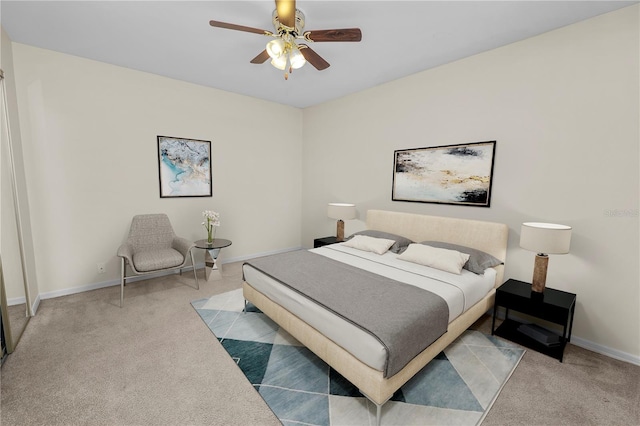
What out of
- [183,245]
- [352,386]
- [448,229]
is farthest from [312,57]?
[183,245]

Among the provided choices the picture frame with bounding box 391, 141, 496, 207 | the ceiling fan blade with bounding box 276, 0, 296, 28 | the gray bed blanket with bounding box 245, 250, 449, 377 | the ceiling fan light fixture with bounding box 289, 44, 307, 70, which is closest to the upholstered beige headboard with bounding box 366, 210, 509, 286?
the picture frame with bounding box 391, 141, 496, 207

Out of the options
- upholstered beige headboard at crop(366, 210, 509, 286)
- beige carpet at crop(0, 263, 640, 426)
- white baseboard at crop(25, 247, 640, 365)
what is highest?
upholstered beige headboard at crop(366, 210, 509, 286)

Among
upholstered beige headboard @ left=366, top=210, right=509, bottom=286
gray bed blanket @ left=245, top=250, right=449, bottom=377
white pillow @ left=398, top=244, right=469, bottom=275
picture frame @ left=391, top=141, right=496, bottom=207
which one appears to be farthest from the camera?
picture frame @ left=391, top=141, right=496, bottom=207

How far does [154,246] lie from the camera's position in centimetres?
371

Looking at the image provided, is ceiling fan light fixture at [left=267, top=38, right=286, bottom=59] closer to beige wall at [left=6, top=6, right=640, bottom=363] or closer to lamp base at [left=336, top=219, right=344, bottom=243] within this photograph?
beige wall at [left=6, top=6, right=640, bottom=363]

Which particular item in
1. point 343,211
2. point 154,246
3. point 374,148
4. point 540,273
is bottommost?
point 154,246

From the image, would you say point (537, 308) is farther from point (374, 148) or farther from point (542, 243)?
point (374, 148)

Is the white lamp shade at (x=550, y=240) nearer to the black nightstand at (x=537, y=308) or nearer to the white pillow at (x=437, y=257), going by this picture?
the black nightstand at (x=537, y=308)

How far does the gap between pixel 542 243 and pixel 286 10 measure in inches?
104

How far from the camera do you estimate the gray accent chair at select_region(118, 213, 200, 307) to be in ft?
10.5

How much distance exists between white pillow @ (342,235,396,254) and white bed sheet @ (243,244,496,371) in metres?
0.07

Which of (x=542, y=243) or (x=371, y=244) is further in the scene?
(x=371, y=244)

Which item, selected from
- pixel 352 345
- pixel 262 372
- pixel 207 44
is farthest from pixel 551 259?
pixel 207 44

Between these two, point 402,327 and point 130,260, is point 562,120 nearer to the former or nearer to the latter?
point 402,327
